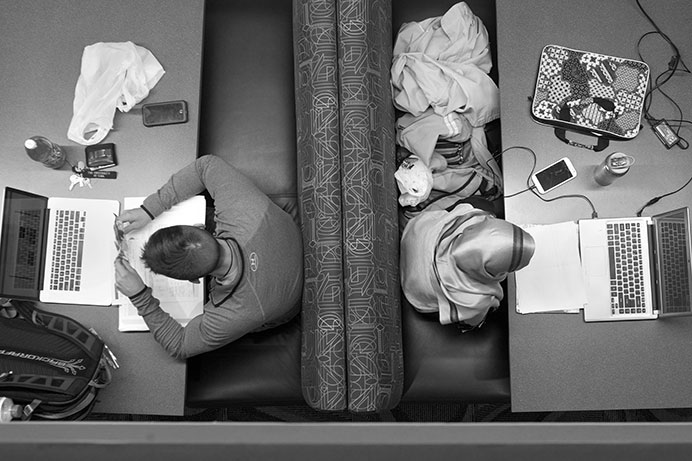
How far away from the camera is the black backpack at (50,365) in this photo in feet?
4.80

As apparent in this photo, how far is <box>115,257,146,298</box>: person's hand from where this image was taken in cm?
157

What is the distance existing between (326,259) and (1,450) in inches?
42.4

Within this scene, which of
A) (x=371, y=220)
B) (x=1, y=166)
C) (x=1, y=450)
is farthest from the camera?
(x=1, y=166)

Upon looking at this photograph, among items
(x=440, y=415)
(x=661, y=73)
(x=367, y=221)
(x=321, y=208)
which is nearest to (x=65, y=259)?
(x=321, y=208)

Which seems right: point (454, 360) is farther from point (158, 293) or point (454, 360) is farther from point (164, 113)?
point (164, 113)

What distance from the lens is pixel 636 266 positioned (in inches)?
63.8

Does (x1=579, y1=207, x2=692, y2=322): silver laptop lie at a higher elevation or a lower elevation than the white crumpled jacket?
lower

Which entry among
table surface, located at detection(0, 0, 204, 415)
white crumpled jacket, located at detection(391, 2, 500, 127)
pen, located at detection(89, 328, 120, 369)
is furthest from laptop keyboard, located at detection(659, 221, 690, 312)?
pen, located at detection(89, 328, 120, 369)

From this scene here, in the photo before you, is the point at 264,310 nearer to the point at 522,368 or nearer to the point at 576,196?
the point at 522,368

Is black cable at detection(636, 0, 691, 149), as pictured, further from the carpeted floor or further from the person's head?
the person's head

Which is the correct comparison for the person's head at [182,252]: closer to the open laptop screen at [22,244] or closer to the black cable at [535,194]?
the open laptop screen at [22,244]

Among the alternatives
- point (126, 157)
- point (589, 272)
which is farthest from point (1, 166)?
point (589, 272)

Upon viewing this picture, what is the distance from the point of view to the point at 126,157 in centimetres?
172

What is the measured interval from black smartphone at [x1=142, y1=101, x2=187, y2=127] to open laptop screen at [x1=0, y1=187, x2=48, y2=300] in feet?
1.22
